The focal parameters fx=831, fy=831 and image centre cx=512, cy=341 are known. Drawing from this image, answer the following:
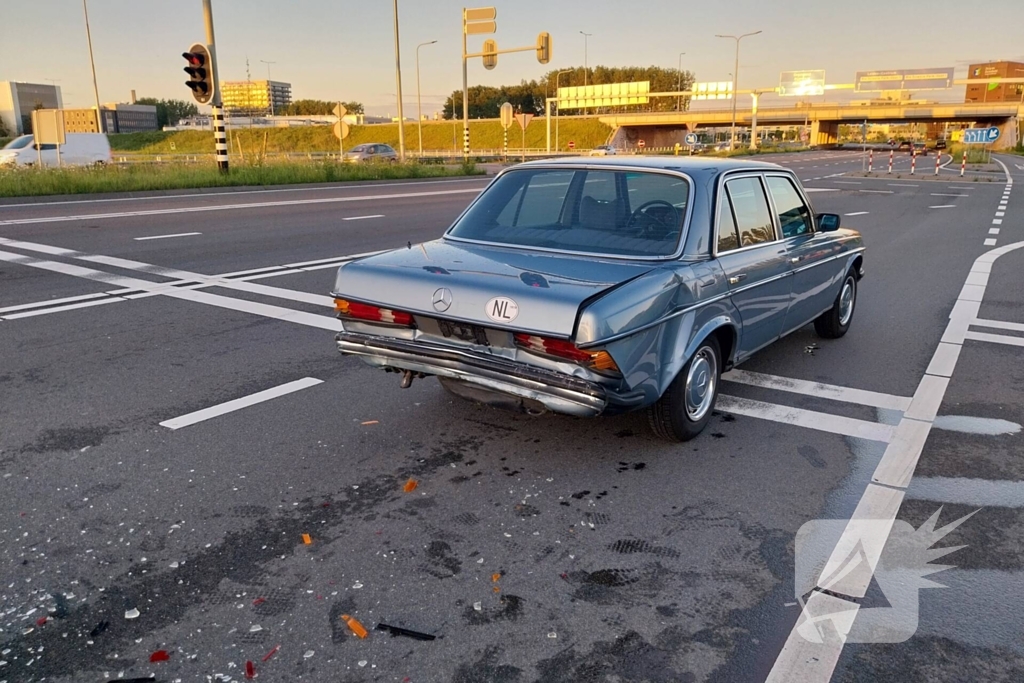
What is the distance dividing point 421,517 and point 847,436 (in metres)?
2.63

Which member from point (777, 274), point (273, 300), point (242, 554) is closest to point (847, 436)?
point (777, 274)

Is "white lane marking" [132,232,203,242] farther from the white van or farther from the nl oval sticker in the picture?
the white van

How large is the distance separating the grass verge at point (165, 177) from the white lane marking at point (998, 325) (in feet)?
65.1

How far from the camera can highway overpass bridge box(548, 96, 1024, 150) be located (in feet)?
306

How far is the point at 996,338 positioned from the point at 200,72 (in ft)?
72.3

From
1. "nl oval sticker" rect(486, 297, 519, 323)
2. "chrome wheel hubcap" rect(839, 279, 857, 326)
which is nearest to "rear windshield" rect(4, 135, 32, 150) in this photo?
"chrome wheel hubcap" rect(839, 279, 857, 326)

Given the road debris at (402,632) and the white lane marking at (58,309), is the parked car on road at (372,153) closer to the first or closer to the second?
the white lane marking at (58,309)

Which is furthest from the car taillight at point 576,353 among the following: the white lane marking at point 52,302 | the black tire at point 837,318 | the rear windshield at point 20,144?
the rear windshield at point 20,144

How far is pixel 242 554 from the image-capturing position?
3410 mm

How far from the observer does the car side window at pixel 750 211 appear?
16.8 feet

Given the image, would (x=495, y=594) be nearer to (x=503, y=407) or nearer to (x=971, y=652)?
(x=503, y=407)
